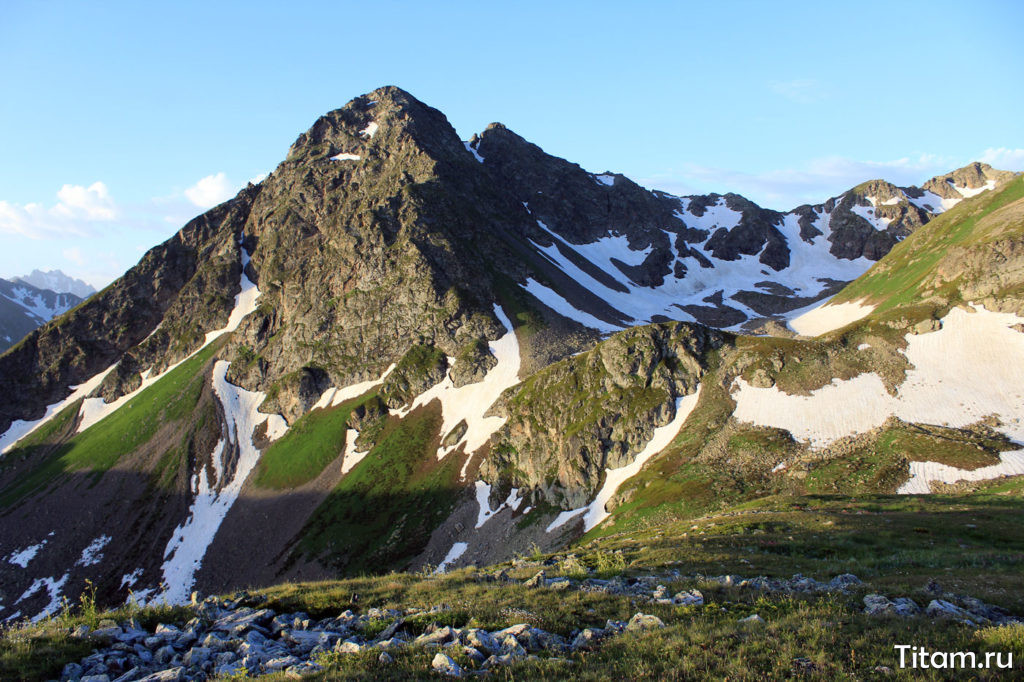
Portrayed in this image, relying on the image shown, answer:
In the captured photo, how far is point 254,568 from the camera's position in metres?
102

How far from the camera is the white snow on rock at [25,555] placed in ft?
370

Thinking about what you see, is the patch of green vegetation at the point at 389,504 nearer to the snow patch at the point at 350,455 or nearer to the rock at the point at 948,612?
the snow patch at the point at 350,455

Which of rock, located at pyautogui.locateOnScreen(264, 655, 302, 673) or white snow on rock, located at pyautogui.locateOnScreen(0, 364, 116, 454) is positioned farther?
white snow on rock, located at pyautogui.locateOnScreen(0, 364, 116, 454)

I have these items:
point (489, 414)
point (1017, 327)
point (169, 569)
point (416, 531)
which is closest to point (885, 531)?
point (1017, 327)

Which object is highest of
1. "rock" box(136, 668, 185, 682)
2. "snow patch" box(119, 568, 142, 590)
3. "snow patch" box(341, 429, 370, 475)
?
"rock" box(136, 668, 185, 682)

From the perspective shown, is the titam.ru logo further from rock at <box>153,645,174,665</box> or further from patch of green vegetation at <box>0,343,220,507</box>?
patch of green vegetation at <box>0,343,220,507</box>

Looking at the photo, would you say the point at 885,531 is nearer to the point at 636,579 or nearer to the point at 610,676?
the point at 636,579

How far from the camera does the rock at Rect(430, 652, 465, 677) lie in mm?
12586

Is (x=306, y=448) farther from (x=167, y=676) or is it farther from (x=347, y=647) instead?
(x=347, y=647)

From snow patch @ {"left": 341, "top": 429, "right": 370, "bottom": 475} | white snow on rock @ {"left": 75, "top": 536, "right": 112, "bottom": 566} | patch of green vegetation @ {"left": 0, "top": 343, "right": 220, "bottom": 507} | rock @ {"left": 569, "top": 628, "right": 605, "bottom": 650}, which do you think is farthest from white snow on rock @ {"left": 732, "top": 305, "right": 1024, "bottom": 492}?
patch of green vegetation @ {"left": 0, "top": 343, "right": 220, "bottom": 507}

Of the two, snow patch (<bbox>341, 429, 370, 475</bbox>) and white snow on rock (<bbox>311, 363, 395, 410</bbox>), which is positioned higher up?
white snow on rock (<bbox>311, 363, 395, 410</bbox>)

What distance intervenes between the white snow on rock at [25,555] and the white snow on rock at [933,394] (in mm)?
145745

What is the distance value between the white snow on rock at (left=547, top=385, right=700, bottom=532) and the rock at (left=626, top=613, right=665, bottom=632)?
63.7 m

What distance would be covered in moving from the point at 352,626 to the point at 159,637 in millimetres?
5955
